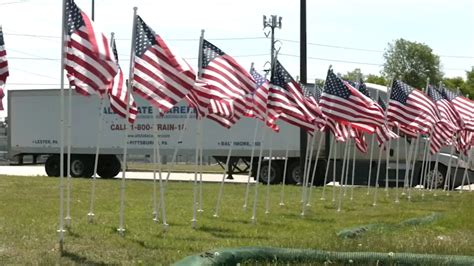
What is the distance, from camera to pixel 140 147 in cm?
2977

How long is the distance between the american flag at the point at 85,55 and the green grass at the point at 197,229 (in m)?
2.26

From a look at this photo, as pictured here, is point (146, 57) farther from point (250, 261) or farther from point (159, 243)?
point (250, 261)

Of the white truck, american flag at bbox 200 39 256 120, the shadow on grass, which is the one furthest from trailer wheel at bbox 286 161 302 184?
the shadow on grass

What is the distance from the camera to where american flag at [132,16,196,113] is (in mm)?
10719

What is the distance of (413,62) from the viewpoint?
93500 millimetres

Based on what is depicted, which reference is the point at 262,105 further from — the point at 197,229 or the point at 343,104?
the point at 197,229

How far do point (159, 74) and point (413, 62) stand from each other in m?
86.6

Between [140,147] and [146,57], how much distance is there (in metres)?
19.3

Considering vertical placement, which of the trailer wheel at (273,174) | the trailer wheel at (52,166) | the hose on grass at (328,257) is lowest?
the trailer wheel at (52,166)

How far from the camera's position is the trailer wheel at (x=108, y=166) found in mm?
31562

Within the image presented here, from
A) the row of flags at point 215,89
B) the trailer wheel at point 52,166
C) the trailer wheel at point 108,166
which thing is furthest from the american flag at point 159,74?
the trailer wheel at point 52,166

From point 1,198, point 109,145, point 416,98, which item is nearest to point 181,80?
point 1,198

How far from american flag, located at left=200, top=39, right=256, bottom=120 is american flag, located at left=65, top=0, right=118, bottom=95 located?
9.62 ft

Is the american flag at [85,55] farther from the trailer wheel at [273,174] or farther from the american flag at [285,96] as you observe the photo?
the trailer wheel at [273,174]
